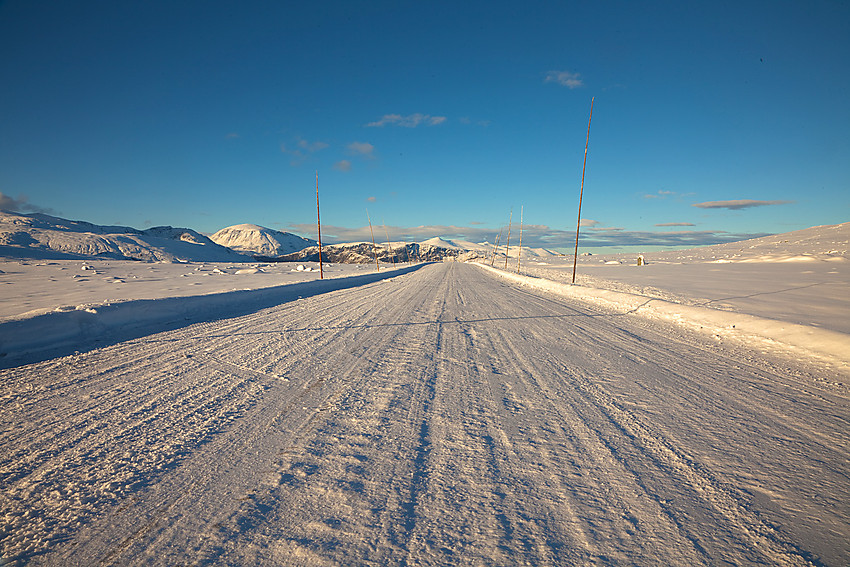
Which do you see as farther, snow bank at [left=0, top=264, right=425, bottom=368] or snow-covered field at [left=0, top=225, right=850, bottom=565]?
snow bank at [left=0, top=264, right=425, bottom=368]

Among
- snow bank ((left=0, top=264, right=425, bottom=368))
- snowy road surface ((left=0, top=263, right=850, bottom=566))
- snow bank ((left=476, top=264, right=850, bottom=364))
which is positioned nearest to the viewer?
snowy road surface ((left=0, top=263, right=850, bottom=566))

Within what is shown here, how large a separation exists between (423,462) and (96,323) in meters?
7.99

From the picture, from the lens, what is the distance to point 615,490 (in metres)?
2.28

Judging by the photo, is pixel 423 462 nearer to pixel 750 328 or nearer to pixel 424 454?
pixel 424 454

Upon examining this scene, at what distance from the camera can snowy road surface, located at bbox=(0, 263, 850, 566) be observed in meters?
1.83

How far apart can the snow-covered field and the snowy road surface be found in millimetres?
16

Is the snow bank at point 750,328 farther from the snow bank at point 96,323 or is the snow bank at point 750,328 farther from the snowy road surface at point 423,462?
the snow bank at point 96,323

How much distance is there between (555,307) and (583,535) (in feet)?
34.1

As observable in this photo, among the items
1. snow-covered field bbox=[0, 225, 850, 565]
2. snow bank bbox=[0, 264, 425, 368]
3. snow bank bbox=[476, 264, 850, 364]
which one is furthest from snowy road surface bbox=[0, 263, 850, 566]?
snow bank bbox=[0, 264, 425, 368]

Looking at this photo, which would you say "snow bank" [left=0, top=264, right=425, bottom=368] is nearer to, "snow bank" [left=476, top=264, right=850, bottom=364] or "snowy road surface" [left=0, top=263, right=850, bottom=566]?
"snowy road surface" [left=0, top=263, right=850, bottom=566]

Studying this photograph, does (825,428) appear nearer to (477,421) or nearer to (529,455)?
(529,455)

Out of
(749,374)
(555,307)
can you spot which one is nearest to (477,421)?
(749,374)

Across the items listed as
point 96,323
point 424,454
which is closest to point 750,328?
point 424,454

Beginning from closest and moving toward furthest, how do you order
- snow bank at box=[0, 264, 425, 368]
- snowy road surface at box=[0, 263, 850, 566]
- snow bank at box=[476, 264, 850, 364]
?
snowy road surface at box=[0, 263, 850, 566]
snow bank at box=[476, 264, 850, 364]
snow bank at box=[0, 264, 425, 368]
